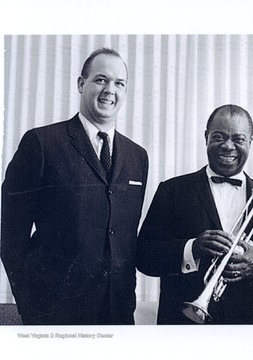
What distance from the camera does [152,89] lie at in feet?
6.16

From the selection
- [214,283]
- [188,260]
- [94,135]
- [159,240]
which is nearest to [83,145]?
[94,135]

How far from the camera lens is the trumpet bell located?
71.4 inches

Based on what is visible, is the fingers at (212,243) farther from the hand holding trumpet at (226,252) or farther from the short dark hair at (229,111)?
the short dark hair at (229,111)

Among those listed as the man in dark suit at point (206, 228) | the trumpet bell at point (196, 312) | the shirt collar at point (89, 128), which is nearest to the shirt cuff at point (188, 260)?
the man in dark suit at point (206, 228)

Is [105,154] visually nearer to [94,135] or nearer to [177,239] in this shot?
[94,135]

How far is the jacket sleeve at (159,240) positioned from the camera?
185 centimetres

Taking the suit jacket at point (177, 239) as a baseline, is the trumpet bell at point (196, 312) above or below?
below

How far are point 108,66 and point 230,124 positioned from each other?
0.42 metres

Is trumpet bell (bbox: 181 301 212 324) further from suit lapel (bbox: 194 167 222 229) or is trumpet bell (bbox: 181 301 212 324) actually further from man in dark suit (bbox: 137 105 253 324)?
suit lapel (bbox: 194 167 222 229)

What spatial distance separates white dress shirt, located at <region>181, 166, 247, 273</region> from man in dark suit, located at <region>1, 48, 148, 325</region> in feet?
0.55
